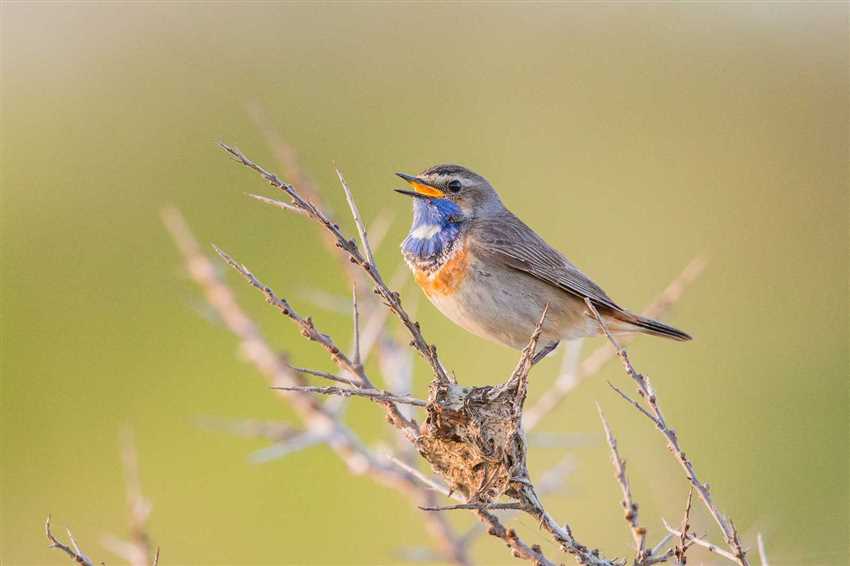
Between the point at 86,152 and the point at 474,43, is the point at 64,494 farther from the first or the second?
the point at 474,43

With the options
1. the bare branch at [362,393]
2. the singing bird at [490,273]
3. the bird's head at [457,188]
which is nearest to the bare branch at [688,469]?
the bare branch at [362,393]

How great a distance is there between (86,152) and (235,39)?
2478 mm

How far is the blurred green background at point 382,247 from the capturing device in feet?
29.8

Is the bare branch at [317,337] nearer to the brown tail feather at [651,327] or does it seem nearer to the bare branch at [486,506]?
the bare branch at [486,506]

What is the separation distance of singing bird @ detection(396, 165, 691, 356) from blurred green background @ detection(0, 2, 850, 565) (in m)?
1.12

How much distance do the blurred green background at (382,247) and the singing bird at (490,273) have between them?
1.12 m

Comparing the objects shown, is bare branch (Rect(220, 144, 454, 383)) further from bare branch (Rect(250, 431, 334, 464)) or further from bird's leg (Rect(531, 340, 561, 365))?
bird's leg (Rect(531, 340, 561, 365))

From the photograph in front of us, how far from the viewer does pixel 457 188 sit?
6.42 meters

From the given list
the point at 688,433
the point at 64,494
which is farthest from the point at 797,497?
the point at 64,494

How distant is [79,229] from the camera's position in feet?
39.4

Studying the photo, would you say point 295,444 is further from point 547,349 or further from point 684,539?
point 684,539

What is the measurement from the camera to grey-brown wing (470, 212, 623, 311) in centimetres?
617

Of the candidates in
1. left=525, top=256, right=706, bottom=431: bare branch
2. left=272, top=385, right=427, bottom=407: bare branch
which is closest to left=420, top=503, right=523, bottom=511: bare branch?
left=272, top=385, right=427, bottom=407: bare branch

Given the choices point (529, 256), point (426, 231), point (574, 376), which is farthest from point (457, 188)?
point (574, 376)
